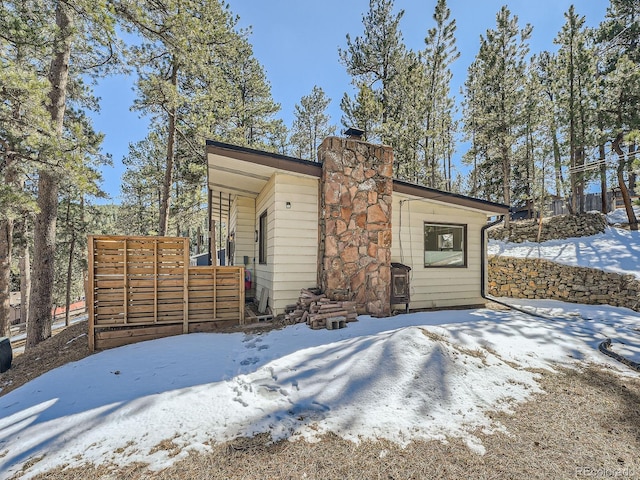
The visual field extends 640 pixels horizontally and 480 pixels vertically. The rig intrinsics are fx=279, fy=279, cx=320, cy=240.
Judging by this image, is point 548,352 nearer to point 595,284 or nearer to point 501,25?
point 595,284

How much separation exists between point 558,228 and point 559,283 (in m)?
4.19

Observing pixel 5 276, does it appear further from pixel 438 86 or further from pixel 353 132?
pixel 438 86

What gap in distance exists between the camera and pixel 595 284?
8.26m

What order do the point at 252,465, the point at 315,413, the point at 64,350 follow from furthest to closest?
1. the point at 64,350
2. the point at 315,413
3. the point at 252,465

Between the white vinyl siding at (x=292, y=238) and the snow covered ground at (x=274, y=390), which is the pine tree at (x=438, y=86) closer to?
the white vinyl siding at (x=292, y=238)

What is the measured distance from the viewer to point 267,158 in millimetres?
5215

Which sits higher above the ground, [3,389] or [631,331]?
[631,331]

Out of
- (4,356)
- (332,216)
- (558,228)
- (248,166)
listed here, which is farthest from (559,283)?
(4,356)

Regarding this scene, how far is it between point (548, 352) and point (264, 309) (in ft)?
16.7

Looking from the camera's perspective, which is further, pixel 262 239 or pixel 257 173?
pixel 262 239

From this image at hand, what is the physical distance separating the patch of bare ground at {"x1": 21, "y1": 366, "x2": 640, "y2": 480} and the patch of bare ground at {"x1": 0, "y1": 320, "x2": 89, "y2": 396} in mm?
3191

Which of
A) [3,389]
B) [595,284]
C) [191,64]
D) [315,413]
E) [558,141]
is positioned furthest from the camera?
[558,141]

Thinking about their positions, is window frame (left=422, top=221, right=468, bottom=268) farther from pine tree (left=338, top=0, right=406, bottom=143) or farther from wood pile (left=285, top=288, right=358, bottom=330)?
pine tree (left=338, top=0, right=406, bottom=143)

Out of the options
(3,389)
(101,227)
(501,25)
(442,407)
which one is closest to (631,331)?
(442,407)
